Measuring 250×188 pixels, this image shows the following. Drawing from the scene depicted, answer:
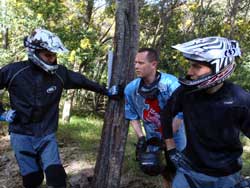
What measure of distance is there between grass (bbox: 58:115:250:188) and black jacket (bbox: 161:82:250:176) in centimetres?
286

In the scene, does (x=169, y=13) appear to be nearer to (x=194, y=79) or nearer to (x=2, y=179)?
(x=2, y=179)

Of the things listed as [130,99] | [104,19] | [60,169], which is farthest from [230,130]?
[104,19]

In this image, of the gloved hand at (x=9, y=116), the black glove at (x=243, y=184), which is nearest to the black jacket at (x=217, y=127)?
the black glove at (x=243, y=184)

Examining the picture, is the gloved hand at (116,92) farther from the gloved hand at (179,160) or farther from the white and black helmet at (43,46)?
the gloved hand at (179,160)

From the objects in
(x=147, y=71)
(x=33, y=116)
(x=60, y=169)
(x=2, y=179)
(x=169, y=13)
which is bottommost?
(x=2, y=179)

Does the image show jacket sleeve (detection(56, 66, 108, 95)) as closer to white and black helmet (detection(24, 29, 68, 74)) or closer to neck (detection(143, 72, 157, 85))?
white and black helmet (detection(24, 29, 68, 74))

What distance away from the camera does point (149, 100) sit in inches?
A: 182

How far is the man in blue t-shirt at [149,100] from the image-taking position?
4.50m

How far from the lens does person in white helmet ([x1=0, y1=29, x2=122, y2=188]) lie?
496 centimetres

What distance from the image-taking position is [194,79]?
3486 millimetres

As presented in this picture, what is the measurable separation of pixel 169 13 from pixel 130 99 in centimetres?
648

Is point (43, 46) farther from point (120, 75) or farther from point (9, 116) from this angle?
point (120, 75)

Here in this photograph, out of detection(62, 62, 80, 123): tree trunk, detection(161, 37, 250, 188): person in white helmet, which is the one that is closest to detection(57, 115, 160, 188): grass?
detection(62, 62, 80, 123): tree trunk

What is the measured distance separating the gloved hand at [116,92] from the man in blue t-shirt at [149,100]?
0.34 metres
